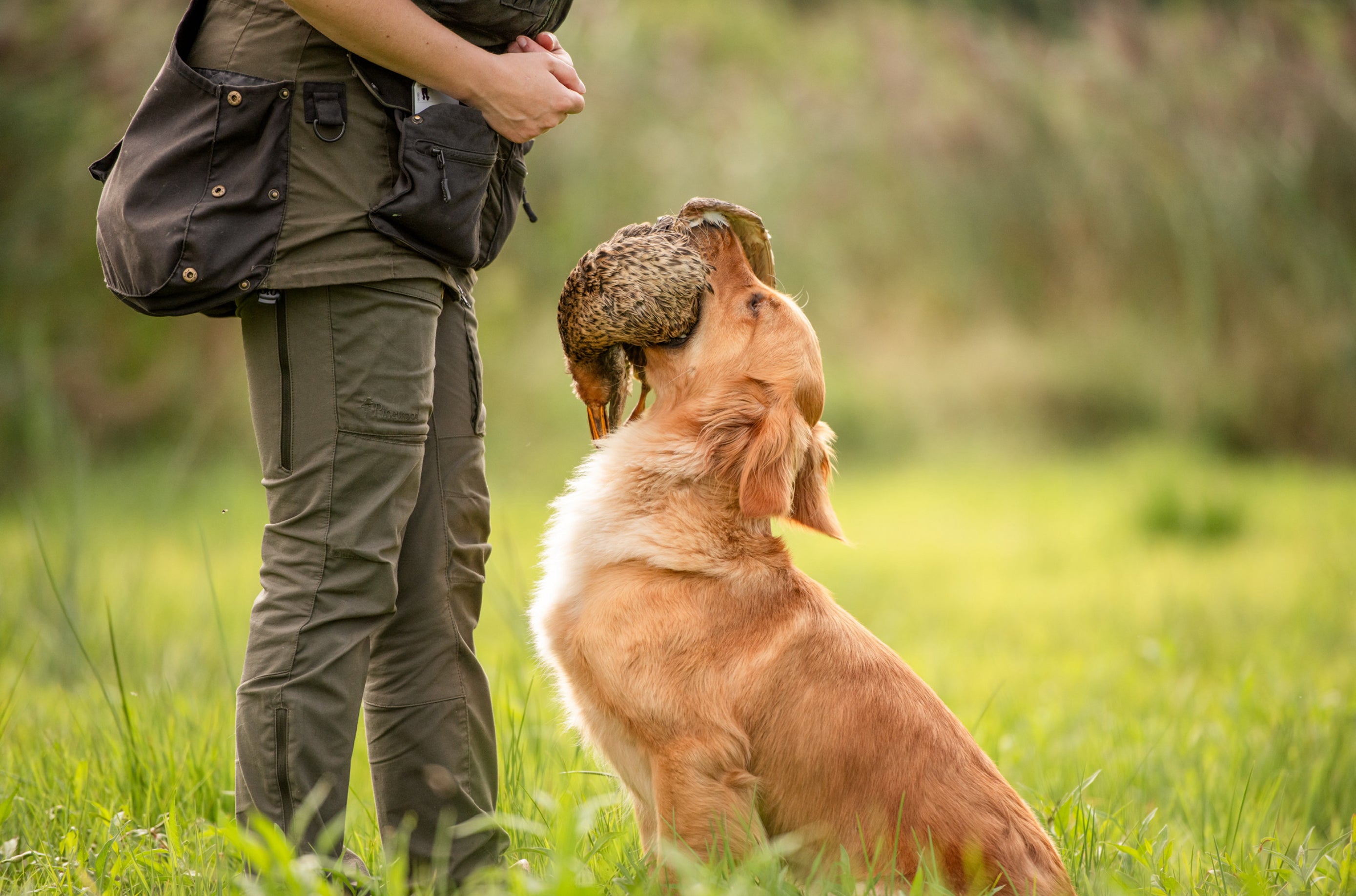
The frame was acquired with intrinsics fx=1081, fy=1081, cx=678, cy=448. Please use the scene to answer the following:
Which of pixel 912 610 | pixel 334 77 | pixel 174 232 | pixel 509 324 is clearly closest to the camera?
pixel 174 232

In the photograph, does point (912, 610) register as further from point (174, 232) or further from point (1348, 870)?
point (174, 232)

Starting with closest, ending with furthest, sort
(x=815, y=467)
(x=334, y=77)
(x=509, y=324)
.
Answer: (x=334, y=77)
(x=815, y=467)
(x=509, y=324)

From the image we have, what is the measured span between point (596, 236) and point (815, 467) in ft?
20.3

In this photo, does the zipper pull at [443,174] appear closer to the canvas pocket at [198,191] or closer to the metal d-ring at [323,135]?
the metal d-ring at [323,135]

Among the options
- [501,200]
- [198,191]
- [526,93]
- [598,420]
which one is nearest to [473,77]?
[526,93]

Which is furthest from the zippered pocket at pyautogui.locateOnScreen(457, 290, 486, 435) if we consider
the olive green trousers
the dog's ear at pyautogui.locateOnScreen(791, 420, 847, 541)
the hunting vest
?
the dog's ear at pyautogui.locateOnScreen(791, 420, 847, 541)

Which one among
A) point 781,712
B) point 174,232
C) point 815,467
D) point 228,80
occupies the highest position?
point 228,80

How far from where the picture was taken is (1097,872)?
243cm

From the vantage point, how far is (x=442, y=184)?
6.86 ft

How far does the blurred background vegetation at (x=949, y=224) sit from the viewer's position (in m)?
7.23

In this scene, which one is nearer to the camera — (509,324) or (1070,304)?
(509,324)

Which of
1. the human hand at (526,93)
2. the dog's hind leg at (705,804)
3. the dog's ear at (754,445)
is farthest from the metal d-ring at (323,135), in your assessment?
the dog's hind leg at (705,804)

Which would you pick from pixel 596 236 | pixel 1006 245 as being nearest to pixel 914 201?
pixel 1006 245

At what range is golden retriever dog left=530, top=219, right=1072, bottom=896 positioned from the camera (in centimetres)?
222
